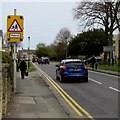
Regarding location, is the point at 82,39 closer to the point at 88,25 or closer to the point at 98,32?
the point at 98,32

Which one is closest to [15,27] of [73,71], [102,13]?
[73,71]

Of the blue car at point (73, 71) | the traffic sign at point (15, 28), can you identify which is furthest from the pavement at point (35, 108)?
the blue car at point (73, 71)

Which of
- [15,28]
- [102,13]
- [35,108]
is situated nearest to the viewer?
[35,108]

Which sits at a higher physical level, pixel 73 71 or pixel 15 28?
pixel 15 28

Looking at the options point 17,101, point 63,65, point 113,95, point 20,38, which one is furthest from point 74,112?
point 63,65

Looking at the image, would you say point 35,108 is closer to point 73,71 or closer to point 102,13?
point 73,71

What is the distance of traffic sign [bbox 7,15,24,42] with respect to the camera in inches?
664

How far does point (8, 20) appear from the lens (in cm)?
1680

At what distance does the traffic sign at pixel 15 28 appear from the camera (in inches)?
664

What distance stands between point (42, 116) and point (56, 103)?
10.5 feet

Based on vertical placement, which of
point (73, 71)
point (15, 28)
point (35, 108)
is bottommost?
point (35, 108)

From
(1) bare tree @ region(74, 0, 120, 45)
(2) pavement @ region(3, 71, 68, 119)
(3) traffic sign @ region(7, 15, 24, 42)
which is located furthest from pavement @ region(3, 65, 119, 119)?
(1) bare tree @ region(74, 0, 120, 45)

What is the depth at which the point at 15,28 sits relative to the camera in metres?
17.1

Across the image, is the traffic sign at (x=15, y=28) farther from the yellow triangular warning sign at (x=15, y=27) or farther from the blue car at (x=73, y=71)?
the blue car at (x=73, y=71)
